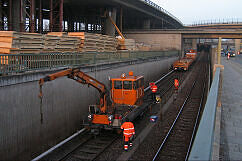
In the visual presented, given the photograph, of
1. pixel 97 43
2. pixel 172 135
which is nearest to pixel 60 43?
pixel 97 43

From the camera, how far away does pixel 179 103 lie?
18.9 metres

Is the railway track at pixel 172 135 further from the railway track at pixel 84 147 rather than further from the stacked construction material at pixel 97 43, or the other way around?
the stacked construction material at pixel 97 43

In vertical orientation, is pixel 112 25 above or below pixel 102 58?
above

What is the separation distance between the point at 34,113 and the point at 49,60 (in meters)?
2.88

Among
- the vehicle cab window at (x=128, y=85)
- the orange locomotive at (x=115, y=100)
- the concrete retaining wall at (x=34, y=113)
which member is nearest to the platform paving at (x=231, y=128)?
the orange locomotive at (x=115, y=100)

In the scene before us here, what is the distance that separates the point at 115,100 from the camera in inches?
557

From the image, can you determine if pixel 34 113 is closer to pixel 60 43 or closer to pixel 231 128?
pixel 60 43

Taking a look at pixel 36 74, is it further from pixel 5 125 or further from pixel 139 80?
pixel 139 80

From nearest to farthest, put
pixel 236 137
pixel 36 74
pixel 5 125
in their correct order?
pixel 5 125 → pixel 36 74 → pixel 236 137

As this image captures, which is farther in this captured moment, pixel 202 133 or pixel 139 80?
pixel 139 80

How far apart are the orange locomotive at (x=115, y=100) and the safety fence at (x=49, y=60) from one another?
4.42ft

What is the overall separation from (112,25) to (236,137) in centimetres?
3497

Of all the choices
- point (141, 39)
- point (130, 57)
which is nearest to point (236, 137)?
point (130, 57)

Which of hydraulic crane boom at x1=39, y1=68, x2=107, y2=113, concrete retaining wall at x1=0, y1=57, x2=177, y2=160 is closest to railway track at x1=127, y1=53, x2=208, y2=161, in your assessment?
hydraulic crane boom at x1=39, y1=68, x2=107, y2=113
